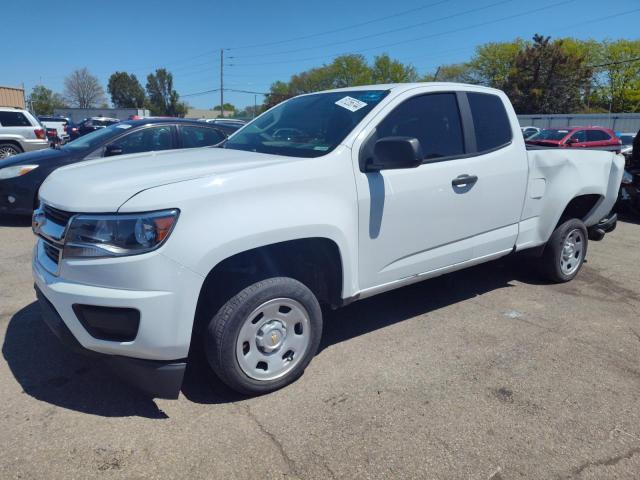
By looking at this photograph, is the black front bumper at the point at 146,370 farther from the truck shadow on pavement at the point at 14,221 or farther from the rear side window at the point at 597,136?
the rear side window at the point at 597,136

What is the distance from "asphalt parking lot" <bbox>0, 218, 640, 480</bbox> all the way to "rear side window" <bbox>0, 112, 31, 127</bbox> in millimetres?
11650

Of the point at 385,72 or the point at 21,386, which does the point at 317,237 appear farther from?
the point at 385,72

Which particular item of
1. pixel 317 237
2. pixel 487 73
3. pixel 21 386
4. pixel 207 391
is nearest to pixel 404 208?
pixel 317 237

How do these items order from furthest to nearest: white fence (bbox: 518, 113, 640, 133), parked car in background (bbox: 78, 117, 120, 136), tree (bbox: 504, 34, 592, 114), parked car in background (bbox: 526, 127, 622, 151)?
tree (bbox: 504, 34, 592, 114), white fence (bbox: 518, 113, 640, 133), parked car in background (bbox: 78, 117, 120, 136), parked car in background (bbox: 526, 127, 622, 151)

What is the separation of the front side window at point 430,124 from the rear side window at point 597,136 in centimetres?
1597

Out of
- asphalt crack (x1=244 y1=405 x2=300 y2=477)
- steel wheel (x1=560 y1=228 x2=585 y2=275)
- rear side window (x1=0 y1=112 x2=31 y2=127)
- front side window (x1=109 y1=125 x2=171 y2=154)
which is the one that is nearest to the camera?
asphalt crack (x1=244 y1=405 x2=300 y2=477)

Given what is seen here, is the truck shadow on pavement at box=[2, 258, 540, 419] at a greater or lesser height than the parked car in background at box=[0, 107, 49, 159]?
lesser

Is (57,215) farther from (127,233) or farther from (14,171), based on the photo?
(14,171)

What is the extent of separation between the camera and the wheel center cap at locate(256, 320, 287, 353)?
111 inches

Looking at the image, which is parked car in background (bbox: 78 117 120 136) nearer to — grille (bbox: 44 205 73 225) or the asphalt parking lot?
grille (bbox: 44 205 73 225)

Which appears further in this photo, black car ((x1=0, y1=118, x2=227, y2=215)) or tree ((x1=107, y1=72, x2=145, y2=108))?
tree ((x1=107, y1=72, x2=145, y2=108))

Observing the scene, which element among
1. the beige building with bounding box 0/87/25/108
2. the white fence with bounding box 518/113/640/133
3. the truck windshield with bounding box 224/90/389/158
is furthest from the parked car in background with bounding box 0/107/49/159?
the white fence with bounding box 518/113/640/133

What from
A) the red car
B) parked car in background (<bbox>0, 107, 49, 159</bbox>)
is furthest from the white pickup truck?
the red car

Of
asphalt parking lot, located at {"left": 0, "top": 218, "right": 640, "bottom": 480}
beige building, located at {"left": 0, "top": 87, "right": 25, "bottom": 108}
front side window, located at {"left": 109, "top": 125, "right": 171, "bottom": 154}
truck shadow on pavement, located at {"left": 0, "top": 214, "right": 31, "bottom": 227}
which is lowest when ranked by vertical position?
asphalt parking lot, located at {"left": 0, "top": 218, "right": 640, "bottom": 480}
